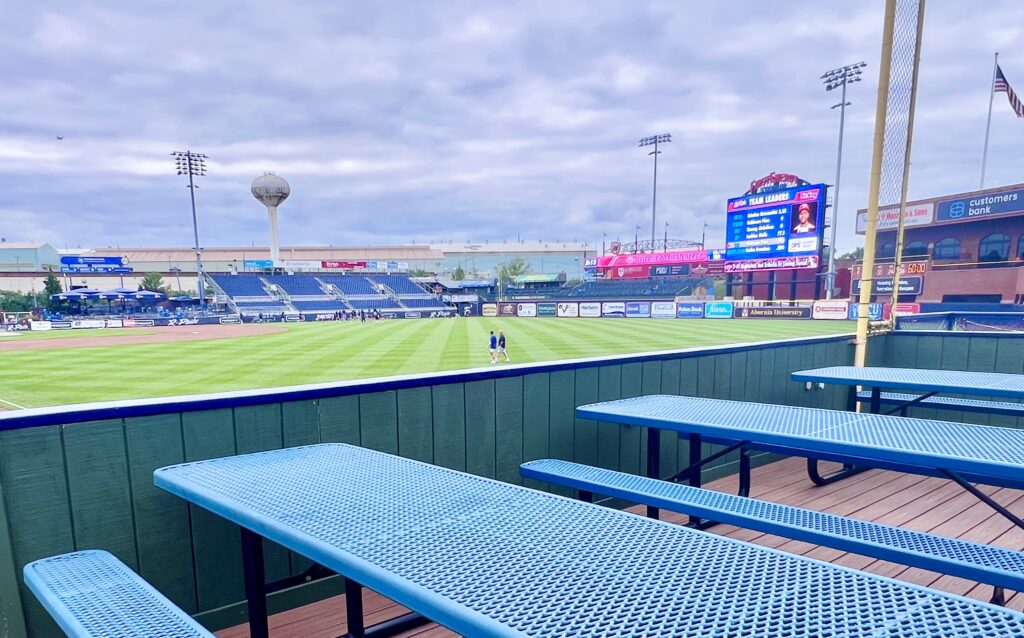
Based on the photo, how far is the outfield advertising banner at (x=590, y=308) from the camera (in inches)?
1555

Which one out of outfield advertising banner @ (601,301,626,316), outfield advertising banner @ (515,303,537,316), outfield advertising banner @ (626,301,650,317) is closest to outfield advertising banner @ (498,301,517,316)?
outfield advertising banner @ (515,303,537,316)

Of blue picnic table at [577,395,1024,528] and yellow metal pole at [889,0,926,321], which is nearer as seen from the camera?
blue picnic table at [577,395,1024,528]

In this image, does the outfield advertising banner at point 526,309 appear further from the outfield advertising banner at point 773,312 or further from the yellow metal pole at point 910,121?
the yellow metal pole at point 910,121

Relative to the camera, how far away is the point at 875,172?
5.78 meters

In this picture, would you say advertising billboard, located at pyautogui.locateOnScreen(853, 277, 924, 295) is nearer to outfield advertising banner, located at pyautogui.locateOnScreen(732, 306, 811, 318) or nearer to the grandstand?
outfield advertising banner, located at pyautogui.locateOnScreen(732, 306, 811, 318)

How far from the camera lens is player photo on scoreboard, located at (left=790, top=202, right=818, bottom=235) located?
30.5 m

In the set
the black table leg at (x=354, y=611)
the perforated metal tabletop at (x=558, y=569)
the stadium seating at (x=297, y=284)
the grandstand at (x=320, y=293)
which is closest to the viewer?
the perforated metal tabletop at (x=558, y=569)

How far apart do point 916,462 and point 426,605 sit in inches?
99.4

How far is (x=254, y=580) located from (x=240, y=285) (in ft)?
194

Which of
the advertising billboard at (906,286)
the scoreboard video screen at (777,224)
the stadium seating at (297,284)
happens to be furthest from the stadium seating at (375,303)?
the advertising billboard at (906,286)

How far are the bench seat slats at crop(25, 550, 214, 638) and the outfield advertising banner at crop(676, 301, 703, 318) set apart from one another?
37517 millimetres

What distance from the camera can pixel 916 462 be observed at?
2490 millimetres

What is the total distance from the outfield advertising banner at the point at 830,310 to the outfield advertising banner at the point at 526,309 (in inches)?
800

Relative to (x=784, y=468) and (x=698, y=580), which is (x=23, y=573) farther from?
(x=784, y=468)
